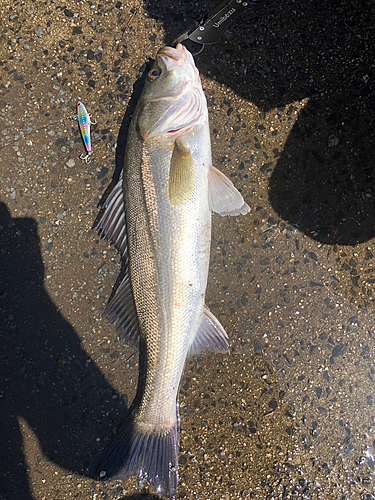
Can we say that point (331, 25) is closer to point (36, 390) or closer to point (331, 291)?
point (331, 291)

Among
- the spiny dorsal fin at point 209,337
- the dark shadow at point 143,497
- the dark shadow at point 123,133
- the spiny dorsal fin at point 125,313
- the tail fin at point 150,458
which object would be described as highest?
the dark shadow at point 123,133

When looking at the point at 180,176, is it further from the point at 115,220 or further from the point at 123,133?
the point at 123,133

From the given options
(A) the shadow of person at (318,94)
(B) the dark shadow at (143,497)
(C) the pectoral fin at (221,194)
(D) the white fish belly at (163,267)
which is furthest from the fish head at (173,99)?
(B) the dark shadow at (143,497)

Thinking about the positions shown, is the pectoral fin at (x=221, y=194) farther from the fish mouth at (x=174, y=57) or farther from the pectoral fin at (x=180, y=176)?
the fish mouth at (x=174, y=57)

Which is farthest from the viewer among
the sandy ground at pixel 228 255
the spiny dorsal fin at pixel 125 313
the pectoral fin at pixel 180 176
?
the sandy ground at pixel 228 255

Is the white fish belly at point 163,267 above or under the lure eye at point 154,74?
under

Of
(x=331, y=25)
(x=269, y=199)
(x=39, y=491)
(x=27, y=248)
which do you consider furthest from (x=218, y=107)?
(x=39, y=491)

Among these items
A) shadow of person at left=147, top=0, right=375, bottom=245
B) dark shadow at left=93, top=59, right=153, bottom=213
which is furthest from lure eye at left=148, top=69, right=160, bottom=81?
shadow of person at left=147, top=0, right=375, bottom=245

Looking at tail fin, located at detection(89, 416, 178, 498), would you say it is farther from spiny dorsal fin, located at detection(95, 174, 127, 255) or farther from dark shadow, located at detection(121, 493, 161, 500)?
spiny dorsal fin, located at detection(95, 174, 127, 255)
